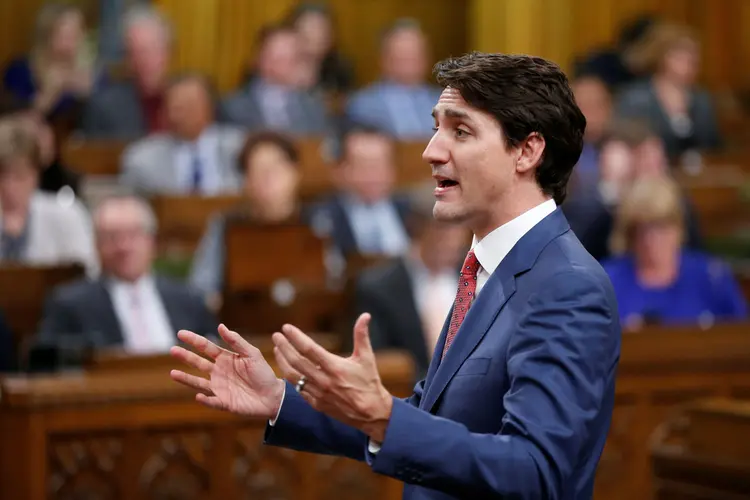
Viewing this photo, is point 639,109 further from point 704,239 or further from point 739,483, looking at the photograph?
point 739,483

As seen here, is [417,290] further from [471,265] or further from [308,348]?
[308,348]

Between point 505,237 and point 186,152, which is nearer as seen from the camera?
point 505,237

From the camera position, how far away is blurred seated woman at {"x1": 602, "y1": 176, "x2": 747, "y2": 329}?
16.7 ft

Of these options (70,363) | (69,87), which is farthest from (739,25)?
(70,363)

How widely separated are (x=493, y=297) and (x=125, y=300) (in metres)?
3.13

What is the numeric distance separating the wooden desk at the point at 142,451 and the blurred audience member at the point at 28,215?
2.07 metres

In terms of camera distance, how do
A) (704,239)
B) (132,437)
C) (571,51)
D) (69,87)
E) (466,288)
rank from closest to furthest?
(466,288)
(132,437)
(704,239)
(69,87)
(571,51)

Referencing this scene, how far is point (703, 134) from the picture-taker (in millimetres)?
8531

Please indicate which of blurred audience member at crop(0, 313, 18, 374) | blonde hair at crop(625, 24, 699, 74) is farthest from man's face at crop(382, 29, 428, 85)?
blurred audience member at crop(0, 313, 18, 374)

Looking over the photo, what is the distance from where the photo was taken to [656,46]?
8336 mm

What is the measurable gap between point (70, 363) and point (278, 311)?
1338mm

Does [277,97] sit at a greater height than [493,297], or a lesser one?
lesser

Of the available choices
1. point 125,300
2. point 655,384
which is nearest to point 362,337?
point 655,384

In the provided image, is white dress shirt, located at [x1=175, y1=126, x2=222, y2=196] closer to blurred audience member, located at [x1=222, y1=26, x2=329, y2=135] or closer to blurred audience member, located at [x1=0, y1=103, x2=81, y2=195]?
blurred audience member, located at [x1=222, y1=26, x2=329, y2=135]
